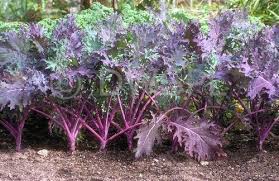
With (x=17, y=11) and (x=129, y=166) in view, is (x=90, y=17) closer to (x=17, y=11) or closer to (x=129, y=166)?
(x=129, y=166)

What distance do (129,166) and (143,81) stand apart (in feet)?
1.45

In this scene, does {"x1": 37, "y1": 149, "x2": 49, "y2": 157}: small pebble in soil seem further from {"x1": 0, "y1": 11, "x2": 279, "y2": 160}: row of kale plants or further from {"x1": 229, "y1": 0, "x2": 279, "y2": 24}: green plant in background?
{"x1": 229, "y1": 0, "x2": 279, "y2": 24}: green plant in background

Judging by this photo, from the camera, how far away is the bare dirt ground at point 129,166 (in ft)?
9.75

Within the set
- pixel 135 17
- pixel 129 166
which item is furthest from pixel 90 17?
pixel 129 166

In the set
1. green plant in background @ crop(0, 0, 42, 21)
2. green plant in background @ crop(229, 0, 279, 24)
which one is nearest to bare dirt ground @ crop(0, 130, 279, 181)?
green plant in background @ crop(0, 0, 42, 21)

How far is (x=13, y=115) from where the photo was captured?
3.23m

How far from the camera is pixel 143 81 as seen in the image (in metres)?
3.11

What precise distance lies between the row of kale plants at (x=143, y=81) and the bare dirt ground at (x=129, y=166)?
7 cm

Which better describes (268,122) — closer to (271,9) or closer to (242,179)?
(242,179)

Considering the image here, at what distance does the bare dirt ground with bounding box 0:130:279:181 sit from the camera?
2973 mm

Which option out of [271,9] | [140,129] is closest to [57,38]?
[140,129]

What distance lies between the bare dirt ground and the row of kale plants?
7cm

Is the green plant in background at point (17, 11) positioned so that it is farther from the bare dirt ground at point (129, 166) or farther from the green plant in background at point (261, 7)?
the bare dirt ground at point (129, 166)

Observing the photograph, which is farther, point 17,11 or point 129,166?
point 17,11
